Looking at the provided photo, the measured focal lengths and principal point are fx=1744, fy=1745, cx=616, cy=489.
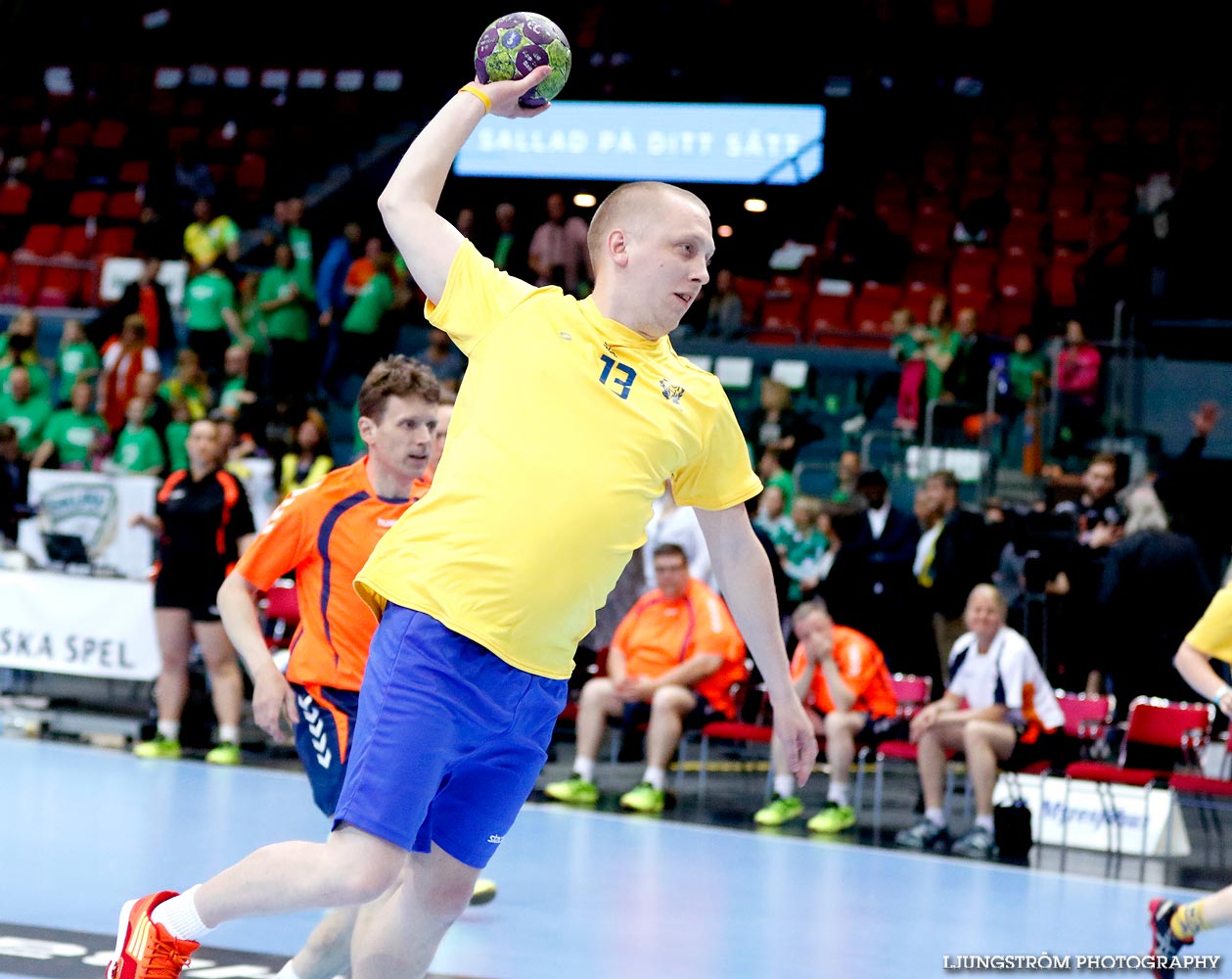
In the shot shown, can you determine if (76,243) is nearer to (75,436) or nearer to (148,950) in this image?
(75,436)

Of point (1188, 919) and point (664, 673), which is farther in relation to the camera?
point (664, 673)

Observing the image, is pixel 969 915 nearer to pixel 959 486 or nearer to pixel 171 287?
pixel 959 486

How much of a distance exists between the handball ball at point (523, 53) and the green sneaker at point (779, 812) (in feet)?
21.2

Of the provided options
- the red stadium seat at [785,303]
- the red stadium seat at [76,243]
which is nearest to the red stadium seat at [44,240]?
the red stadium seat at [76,243]

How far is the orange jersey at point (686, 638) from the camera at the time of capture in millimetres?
10391

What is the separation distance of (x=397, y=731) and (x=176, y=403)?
11.6m

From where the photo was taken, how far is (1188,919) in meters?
5.52

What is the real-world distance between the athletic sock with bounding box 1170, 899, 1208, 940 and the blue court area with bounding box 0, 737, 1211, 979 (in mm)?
1013

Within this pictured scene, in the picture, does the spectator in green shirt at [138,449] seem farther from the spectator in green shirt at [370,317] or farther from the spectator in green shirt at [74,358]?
the spectator in green shirt at [370,317]

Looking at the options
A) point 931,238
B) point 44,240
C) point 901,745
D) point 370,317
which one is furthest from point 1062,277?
point 44,240

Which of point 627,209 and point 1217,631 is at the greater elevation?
point 627,209

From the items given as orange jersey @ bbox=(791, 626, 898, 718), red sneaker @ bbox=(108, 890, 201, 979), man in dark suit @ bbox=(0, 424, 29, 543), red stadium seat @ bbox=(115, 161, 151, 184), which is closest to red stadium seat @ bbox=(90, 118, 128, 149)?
red stadium seat @ bbox=(115, 161, 151, 184)

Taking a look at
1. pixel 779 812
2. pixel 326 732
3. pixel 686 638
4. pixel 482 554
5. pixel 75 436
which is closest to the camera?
pixel 482 554

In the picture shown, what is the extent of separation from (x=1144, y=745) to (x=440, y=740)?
22.8ft
